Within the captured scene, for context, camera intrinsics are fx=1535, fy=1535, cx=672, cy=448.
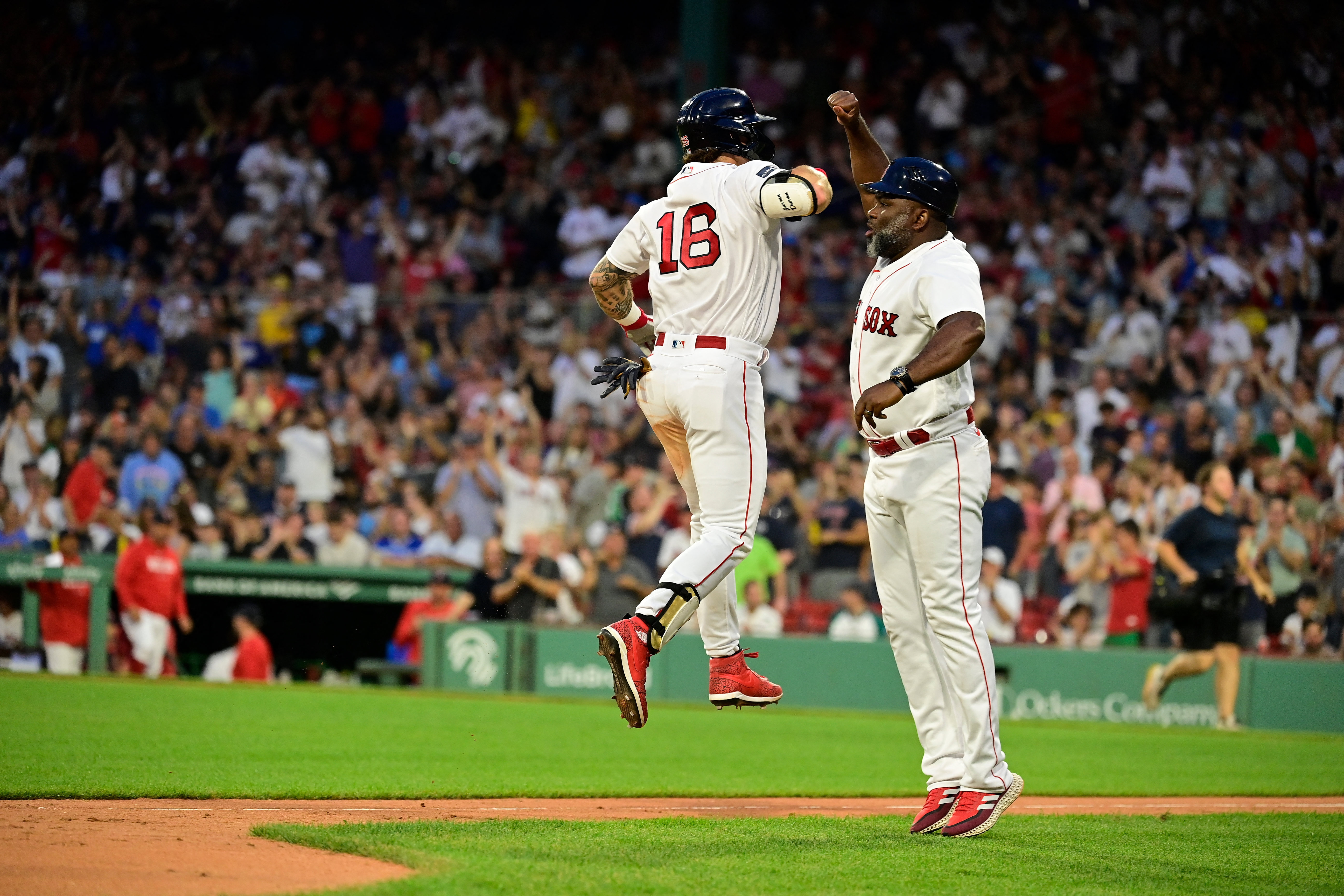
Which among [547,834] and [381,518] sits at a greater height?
[381,518]

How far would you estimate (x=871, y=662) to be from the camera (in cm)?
1276

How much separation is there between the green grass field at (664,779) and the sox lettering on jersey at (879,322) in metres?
1.83

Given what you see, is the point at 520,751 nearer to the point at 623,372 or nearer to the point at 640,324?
the point at 640,324

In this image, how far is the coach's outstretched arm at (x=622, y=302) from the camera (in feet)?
19.7

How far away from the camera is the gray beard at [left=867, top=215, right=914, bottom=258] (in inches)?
225

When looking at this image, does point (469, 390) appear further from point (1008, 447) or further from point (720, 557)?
point (720, 557)

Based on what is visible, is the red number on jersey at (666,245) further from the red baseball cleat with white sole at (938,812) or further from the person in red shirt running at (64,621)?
the person in red shirt running at (64,621)

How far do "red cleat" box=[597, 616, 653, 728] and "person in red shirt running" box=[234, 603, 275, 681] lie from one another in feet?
29.9

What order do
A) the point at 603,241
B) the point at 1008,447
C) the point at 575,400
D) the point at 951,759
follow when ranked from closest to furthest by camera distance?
1. the point at 951,759
2. the point at 1008,447
3. the point at 575,400
4. the point at 603,241

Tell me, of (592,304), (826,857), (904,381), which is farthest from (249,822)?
(592,304)

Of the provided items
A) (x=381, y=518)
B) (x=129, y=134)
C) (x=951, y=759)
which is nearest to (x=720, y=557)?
(x=951, y=759)

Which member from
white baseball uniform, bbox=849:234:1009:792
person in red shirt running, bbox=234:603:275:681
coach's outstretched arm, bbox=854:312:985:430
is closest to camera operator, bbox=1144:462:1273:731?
white baseball uniform, bbox=849:234:1009:792

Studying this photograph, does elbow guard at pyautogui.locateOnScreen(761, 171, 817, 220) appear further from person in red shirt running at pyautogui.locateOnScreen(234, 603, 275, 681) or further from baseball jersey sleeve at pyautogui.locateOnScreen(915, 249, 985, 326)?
person in red shirt running at pyautogui.locateOnScreen(234, 603, 275, 681)

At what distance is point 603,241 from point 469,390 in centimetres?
275
